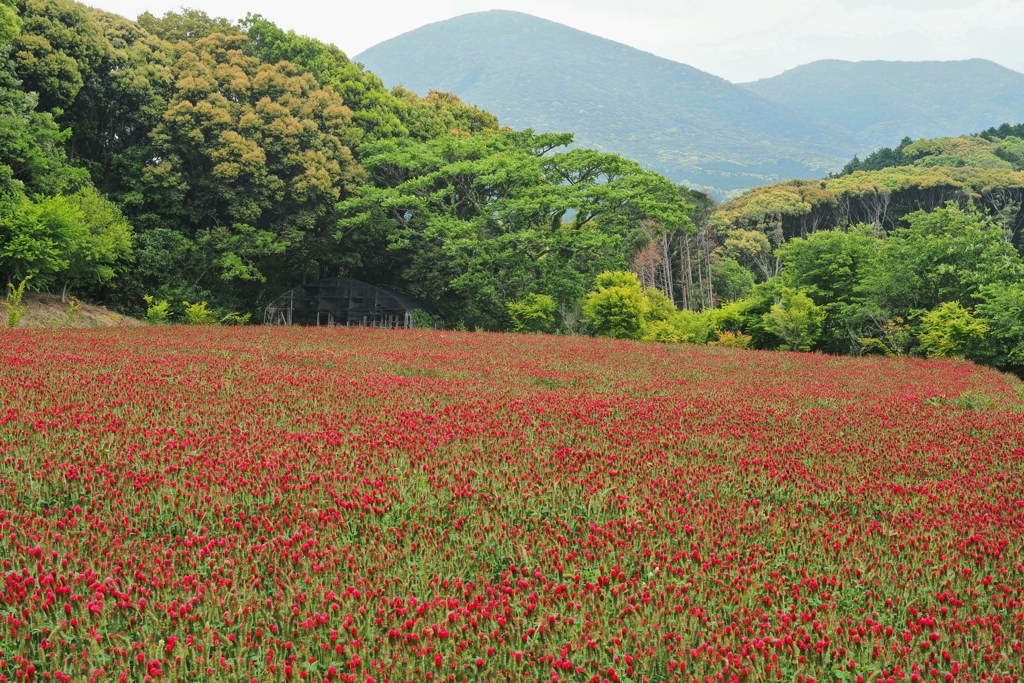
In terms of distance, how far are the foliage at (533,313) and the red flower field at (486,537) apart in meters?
17.8

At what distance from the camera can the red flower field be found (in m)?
3.52

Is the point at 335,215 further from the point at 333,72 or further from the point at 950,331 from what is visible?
the point at 950,331

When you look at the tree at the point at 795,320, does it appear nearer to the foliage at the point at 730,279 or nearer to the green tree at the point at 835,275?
the green tree at the point at 835,275

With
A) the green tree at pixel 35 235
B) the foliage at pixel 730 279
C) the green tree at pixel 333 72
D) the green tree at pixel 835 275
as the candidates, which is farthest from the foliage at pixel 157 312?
the foliage at pixel 730 279

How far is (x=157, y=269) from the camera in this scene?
88.5ft

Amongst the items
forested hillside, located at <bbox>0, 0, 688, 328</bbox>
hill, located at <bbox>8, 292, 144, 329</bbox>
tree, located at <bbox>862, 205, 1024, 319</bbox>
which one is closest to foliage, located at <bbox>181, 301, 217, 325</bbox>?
forested hillside, located at <bbox>0, 0, 688, 328</bbox>

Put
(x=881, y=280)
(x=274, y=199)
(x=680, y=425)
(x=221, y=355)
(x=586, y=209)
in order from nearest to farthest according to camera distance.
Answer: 1. (x=680, y=425)
2. (x=221, y=355)
3. (x=881, y=280)
4. (x=274, y=199)
5. (x=586, y=209)

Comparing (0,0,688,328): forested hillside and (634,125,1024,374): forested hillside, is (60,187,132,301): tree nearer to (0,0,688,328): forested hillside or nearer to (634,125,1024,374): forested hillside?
(0,0,688,328): forested hillside

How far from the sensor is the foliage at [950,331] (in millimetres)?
18984

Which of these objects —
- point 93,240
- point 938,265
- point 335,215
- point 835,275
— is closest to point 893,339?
point 938,265

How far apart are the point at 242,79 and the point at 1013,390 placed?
29.9 meters

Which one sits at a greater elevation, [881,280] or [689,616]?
[881,280]

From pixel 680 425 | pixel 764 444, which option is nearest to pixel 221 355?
pixel 680 425

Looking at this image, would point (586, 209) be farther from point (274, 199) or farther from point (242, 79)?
point (242, 79)
